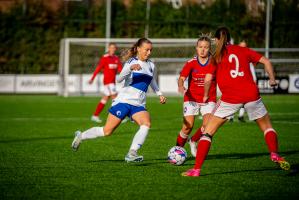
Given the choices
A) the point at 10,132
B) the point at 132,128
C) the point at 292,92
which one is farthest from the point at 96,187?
the point at 292,92

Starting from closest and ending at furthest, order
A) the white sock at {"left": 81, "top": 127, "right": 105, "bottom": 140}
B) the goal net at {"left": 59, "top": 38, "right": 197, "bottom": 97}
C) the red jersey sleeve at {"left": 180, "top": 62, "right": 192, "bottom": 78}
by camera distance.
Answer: the white sock at {"left": 81, "top": 127, "right": 105, "bottom": 140} → the red jersey sleeve at {"left": 180, "top": 62, "right": 192, "bottom": 78} → the goal net at {"left": 59, "top": 38, "right": 197, "bottom": 97}

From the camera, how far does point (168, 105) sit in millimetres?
27234

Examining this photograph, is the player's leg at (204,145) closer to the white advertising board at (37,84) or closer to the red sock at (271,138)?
the red sock at (271,138)

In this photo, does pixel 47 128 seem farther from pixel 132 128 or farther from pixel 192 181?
pixel 192 181

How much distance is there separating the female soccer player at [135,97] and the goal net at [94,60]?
22.9 metres

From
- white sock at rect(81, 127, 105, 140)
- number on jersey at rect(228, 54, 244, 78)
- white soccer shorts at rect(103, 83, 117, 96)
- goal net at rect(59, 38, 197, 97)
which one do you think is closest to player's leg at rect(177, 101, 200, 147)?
white sock at rect(81, 127, 105, 140)

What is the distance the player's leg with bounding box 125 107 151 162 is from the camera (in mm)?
10062

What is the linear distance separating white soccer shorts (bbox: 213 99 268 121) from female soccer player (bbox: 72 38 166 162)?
144 cm

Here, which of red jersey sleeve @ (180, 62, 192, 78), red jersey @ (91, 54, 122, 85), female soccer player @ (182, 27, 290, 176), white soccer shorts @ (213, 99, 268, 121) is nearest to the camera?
female soccer player @ (182, 27, 290, 176)

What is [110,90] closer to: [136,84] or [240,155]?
[240,155]

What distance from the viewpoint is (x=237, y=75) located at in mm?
8836

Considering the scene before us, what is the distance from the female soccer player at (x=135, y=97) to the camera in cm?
1012

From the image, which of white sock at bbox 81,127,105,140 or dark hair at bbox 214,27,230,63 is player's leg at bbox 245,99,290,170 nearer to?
dark hair at bbox 214,27,230,63

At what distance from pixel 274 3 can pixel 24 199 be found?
38635 millimetres
